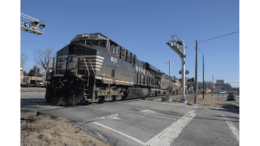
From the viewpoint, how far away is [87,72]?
895cm

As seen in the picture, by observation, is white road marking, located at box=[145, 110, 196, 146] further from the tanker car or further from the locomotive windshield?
the locomotive windshield

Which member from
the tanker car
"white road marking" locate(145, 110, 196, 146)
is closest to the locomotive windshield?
the tanker car

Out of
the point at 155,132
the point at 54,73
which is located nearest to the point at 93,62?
the point at 54,73

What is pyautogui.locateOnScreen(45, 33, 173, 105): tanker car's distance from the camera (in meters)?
8.60

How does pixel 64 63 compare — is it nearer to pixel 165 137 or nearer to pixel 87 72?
pixel 87 72

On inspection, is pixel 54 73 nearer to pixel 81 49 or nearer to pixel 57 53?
pixel 57 53

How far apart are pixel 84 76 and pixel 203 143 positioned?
6.56 meters

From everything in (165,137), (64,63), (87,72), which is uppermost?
(64,63)

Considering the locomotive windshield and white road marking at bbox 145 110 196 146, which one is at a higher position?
the locomotive windshield

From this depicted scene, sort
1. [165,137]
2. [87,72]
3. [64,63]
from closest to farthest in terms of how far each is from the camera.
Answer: [165,137], [87,72], [64,63]

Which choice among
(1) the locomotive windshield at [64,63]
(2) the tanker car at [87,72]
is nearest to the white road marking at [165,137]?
(2) the tanker car at [87,72]

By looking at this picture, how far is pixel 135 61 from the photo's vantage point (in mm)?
14945

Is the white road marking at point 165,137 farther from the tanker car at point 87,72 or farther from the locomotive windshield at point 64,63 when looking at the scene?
the locomotive windshield at point 64,63

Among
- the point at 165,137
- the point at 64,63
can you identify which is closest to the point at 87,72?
the point at 64,63
